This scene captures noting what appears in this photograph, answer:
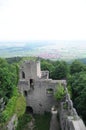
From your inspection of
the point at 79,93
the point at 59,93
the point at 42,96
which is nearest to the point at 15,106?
the point at 42,96

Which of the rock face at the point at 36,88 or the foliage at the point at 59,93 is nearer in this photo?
the foliage at the point at 59,93

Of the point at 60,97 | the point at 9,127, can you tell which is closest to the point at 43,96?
the point at 60,97

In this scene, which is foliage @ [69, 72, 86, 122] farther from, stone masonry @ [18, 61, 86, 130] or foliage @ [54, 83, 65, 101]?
stone masonry @ [18, 61, 86, 130]

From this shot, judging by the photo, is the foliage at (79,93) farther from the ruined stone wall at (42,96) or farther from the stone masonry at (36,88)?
the ruined stone wall at (42,96)

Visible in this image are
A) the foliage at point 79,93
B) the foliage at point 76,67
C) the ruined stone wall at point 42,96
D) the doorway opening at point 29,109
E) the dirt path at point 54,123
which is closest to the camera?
the dirt path at point 54,123

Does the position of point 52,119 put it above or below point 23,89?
below

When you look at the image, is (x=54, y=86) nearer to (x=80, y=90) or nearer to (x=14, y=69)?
(x=80, y=90)

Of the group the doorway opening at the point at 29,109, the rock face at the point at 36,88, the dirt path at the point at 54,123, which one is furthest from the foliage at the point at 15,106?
the dirt path at the point at 54,123

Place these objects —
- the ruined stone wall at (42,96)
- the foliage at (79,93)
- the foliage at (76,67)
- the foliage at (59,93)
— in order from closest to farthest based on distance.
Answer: the foliage at (79,93), the foliage at (59,93), the ruined stone wall at (42,96), the foliage at (76,67)

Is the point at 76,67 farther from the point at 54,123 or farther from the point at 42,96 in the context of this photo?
the point at 54,123
